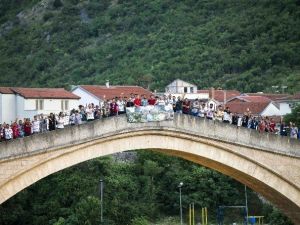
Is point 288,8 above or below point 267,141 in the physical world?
above

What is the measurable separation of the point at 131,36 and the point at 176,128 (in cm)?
7915

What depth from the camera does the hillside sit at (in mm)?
98125

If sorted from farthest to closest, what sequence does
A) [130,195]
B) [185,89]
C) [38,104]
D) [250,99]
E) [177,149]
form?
1. [185,89]
2. [250,99]
3. [38,104]
4. [130,195]
5. [177,149]

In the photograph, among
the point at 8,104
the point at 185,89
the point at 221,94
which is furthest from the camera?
the point at 185,89

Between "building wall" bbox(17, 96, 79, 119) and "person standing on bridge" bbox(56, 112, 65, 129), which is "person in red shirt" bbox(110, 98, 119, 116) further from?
"building wall" bbox(17, 96, 79, 119)

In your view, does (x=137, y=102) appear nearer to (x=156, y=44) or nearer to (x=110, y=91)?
(x=110, y=91)

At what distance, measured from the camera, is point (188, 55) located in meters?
102

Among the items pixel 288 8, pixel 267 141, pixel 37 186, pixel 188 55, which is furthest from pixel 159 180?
pixel 288 8

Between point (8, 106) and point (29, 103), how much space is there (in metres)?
1.48

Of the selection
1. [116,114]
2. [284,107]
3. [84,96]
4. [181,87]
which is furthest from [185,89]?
[116,114]

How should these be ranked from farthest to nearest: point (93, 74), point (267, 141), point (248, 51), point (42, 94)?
point (93, 74)
point (248, 51)
point (42, 94)
point (267, 141)

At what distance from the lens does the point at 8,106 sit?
70.8 meters

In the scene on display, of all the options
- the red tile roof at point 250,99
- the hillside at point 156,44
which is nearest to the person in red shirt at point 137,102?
the red tile roof at point 250,99

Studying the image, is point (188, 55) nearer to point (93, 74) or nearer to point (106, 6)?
point (93, 74)
